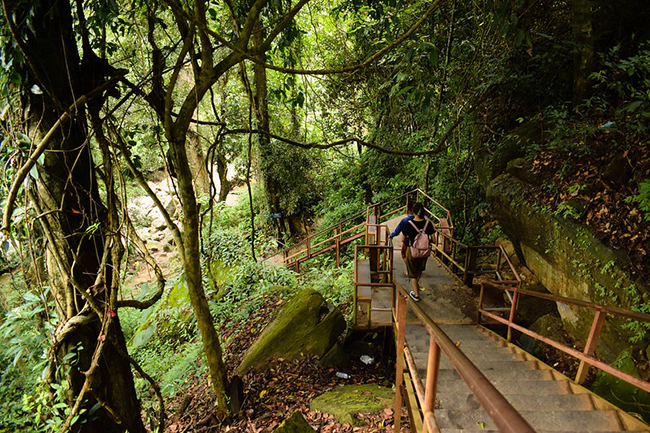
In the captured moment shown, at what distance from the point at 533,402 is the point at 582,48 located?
625cm

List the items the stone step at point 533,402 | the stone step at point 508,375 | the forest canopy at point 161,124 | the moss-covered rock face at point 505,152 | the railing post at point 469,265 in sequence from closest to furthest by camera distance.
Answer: the forest canopy at point 161,124 < the stone step at point 533,402 < the stone step at point 508,375 < the railing post at point 469,265 < the moss-covered rock face at point 505,152

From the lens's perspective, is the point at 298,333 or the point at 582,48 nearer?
the point at 298,333

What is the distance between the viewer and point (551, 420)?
8.35ft

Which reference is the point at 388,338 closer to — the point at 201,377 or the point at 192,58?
the point at 201,377

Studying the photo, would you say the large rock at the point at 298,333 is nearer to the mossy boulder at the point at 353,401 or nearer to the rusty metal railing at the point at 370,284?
the rusty metal railing at the point at 370,284

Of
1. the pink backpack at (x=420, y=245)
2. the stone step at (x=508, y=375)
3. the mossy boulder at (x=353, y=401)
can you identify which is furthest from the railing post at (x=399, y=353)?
the pink backpack at (x=420, y=245)

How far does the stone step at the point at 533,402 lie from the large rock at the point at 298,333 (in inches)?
105

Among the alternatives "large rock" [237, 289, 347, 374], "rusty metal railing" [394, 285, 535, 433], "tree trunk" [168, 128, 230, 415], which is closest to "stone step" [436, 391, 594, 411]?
"rusty metal railing" [394, 285, 535, 433]

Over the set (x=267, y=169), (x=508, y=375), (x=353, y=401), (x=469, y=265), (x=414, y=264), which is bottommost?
(x=353, y=401)

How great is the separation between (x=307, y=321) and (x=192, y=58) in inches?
167

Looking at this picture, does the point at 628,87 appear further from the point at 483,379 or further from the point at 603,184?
the point at 483,379

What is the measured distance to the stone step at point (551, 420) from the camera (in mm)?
2456

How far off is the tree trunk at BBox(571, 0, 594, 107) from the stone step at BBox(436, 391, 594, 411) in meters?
5.66

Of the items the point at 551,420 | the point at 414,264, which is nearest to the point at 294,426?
the point at 551,420
